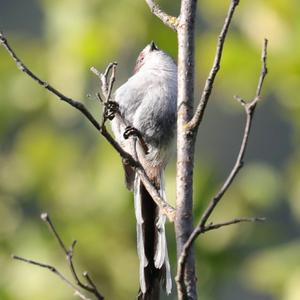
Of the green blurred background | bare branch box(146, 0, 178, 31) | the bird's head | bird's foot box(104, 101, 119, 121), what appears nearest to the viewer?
bare branch box(146, 0, 178, 31)

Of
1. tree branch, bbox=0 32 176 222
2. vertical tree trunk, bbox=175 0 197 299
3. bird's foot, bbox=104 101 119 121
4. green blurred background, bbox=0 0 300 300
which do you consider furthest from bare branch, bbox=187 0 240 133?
green blurred background, bbox=0 0 300 300

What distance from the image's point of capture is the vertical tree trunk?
123 inches

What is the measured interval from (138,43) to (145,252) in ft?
8.98

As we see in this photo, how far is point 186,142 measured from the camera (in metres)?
3.30

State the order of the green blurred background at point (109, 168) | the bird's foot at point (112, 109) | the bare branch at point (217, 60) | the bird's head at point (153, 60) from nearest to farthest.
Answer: the bare branch at point (217, 60) < the bird's foot at point (112, 109) < the bird's head at point (153, 60) < the green blurred background at point (109, 168)

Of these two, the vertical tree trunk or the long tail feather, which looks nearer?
the vertical tree trunk

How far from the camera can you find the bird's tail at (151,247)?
3520 millimetres

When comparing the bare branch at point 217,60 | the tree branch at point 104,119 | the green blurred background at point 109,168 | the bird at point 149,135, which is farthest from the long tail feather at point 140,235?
the green blurred background at point 109,168

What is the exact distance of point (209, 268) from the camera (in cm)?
609

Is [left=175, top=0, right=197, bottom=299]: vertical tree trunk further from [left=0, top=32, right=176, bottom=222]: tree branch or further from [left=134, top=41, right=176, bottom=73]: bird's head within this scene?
[left=134, top=41, right=176, bottom=73]: bird's head

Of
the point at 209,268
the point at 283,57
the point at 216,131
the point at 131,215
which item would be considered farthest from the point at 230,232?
the point at 216,131

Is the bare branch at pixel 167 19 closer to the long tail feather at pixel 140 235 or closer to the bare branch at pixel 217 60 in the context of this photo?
the bare branch at pixel 217 60

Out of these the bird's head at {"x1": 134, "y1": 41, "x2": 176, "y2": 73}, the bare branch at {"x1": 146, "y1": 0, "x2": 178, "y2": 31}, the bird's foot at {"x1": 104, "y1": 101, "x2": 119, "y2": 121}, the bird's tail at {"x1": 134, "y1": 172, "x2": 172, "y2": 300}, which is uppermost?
the bird's head at {"x1": 134, "y1": 41, "x2": 176, "y2": 73}

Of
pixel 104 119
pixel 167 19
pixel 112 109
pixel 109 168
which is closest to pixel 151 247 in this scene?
pixel 112 109
